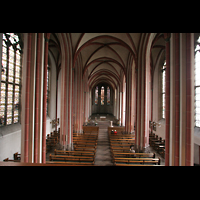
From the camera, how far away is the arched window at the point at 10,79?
9.16 metres

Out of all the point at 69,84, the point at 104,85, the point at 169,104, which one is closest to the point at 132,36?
the point at 69,84

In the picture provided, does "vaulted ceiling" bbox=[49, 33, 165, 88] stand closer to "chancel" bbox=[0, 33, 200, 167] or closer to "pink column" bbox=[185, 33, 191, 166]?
"chancel" bbox=[0, 33, 200, 167]

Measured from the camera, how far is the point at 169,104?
6281 mm

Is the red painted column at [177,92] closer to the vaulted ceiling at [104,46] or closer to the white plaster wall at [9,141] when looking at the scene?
the vaulted ceiling at [104,46]

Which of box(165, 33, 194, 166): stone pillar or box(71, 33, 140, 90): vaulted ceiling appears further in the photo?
box(71, 33, 140, 90): vaulted ceiling

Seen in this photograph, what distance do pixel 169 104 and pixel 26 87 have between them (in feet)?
21.0

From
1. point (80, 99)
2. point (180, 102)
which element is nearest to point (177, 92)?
point (180, 102)

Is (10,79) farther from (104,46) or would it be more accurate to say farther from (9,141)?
(104,46)

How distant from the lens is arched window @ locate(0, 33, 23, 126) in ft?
30.0

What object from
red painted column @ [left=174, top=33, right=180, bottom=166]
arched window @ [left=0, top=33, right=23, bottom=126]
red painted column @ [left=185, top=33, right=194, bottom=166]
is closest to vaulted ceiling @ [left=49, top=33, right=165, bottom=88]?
arched window @ [left=0, top=33, right=23, bottom=126]

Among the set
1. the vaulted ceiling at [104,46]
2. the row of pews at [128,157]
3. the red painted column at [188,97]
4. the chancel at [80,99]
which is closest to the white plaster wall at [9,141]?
the chancel at [80,99]

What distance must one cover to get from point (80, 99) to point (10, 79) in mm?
9720

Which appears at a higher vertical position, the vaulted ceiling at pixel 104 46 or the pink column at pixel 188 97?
the vaulted ceiling at pixel 104 46
